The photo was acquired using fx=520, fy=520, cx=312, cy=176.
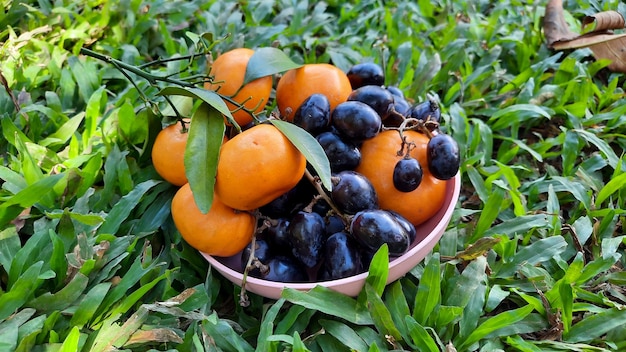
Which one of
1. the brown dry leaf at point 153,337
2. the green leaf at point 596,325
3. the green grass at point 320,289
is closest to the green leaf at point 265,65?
the green grass at point 320,289

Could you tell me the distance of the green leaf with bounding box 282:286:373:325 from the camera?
1238mm

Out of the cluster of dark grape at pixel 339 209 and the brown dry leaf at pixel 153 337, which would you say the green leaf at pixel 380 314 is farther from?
the brown dry leaf at pixel 153 337

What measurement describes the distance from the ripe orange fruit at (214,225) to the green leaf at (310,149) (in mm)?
243

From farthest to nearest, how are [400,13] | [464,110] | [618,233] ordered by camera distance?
[400,13] < [464,110] < [618,233]

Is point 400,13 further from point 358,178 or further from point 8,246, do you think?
point 8,246

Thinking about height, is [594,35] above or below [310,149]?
below

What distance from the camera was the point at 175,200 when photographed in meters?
1.35

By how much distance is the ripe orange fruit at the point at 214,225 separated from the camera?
1.28 meters

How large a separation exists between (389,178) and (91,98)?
116cm

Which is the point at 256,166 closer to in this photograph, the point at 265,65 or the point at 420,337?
the point at 265,65

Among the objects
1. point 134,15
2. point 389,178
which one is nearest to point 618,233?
point 389,178

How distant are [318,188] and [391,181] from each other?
0.20 metres

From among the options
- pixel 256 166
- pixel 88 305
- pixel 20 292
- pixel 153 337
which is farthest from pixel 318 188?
pixel 20 292

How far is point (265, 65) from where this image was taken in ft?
4.77
